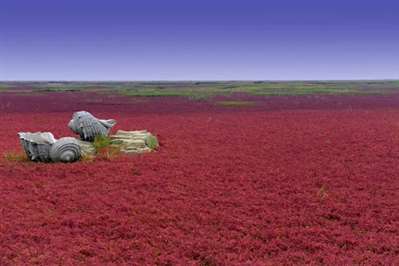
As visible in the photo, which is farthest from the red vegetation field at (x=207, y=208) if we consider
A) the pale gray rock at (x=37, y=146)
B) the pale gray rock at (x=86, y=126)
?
the pale gray rock at (x=86, y=126)

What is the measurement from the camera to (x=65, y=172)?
16.1 meters

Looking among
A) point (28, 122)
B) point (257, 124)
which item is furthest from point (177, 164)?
point (28, 122)

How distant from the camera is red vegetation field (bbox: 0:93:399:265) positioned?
8766 mm

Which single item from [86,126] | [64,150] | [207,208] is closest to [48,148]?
[64,150]

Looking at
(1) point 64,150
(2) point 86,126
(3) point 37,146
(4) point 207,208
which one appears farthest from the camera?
(2) point 86,126

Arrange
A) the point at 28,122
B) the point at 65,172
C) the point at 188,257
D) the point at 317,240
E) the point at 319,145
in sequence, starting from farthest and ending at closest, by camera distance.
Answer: the point at 28,122 < the point at 319,145 < the point at 65,172 < the point at 317,240 < the point at 188,257

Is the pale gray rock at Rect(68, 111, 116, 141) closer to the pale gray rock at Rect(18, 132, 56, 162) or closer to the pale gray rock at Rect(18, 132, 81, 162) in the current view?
the pale gray rock at Rect(18, 132, 81, 162)

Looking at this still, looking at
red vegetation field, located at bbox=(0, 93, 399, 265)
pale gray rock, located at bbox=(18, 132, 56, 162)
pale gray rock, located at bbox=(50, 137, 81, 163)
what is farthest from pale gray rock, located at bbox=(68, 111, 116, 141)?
pale gray rock, located at bbox=(18, 132, 56, 162)

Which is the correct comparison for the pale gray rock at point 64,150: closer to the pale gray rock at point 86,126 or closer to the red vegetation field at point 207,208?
the red vegetation field at point 207,208

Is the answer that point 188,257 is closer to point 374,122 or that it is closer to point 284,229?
point 284,229

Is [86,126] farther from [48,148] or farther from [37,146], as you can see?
[37,146]

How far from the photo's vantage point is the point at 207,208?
38.5 ft

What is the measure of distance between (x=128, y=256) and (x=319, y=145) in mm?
16897

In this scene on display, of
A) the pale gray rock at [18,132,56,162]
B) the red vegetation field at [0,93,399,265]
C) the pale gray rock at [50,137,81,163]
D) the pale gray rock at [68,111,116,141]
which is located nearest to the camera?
the red vegetation field at [0,93,399,265]
